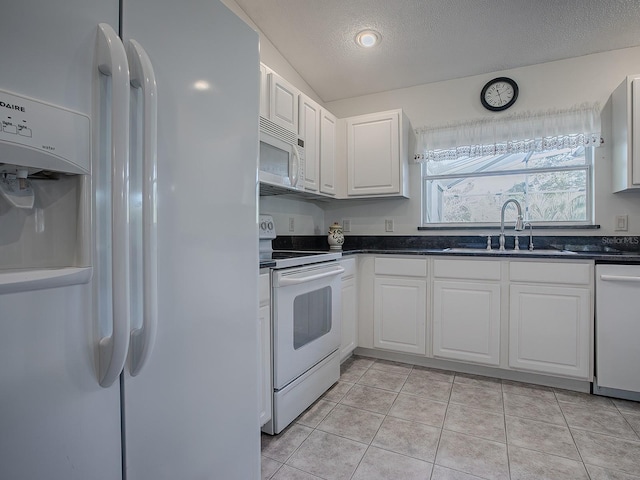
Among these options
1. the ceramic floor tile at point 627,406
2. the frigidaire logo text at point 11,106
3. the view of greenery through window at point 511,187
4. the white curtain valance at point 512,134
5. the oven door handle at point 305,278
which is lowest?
the ceramic floor tile at point 627,406

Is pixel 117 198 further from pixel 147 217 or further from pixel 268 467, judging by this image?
pixel 268 467

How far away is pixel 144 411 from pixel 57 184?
0.50 m

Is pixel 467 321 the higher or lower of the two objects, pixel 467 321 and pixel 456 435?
the higher

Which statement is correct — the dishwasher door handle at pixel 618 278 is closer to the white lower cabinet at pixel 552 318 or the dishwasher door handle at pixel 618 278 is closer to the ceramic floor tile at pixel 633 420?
the white lower cabinet at pixel 552 318

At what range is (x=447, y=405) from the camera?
79.5 inches

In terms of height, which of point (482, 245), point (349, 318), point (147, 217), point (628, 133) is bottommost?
point (349, 318)

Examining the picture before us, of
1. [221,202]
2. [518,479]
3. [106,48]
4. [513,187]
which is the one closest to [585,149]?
[513,187]

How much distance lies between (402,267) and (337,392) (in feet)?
3.37

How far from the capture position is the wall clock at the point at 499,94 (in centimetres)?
278

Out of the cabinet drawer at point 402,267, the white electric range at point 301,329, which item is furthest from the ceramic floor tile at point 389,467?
the cabinet drawer at point 402,267

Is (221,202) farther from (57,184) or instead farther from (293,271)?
(293,271)

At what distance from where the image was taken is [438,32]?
2369 mm

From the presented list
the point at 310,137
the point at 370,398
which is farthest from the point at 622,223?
the point at 310,137

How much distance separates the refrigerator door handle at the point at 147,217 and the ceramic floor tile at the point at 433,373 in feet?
7.21
